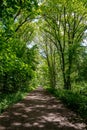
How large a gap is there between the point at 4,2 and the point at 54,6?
1942 centimetres

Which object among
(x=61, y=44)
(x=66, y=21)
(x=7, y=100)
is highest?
(x=66, y=21)

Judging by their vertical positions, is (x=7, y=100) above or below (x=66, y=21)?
below

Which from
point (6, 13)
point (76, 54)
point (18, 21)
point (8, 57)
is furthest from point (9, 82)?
point (6, 13)

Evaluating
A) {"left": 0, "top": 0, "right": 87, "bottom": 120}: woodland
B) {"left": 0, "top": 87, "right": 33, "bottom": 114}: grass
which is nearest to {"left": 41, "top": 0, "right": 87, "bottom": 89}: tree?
{"left": 0, "top": 0, "right": 87, "bottom": 120}: woodland

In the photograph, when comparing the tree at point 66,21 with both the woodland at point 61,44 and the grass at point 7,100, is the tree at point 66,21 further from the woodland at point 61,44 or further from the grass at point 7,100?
the grass at point 7,100

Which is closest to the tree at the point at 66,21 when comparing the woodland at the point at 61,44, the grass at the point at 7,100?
the woodland at the point at 61,44

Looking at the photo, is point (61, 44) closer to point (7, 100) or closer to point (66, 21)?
point (66, 21)

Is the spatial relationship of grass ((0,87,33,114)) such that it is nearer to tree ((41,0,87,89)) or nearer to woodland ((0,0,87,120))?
woodland ((0,0,87,120))

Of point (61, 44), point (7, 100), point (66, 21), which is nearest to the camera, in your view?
point (7, 100)

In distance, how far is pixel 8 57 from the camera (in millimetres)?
14539

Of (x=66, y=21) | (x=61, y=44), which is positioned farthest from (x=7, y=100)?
(x=61, y=44)

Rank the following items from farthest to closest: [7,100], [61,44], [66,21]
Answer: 1. [61,44]
2. [66,21]
3. [7,100]

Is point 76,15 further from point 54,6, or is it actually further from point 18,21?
point 18,21

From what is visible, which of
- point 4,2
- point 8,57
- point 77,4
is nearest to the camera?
point 4,2
